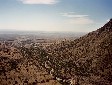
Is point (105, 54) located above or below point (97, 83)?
above

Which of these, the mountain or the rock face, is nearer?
the rock face

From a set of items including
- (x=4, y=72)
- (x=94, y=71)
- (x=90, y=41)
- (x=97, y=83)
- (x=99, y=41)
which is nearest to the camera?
(x=4, y=72)

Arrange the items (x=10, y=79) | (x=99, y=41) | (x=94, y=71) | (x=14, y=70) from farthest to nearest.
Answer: (x=99, y=41)
(x=94, y=71)
(x=14, y=70)
(x=10, y=79)

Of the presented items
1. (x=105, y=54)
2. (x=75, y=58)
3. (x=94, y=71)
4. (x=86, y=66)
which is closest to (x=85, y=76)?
(x=94, y=71)

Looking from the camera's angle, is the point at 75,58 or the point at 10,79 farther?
the point at 75,58

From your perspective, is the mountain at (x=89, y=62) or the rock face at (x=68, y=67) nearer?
the rock face at (x=68, y=67)

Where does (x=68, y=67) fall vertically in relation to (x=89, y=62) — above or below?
below

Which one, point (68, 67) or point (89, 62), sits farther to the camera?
point (89, 62)

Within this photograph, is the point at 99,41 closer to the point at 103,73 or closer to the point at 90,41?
the point at 90,41
